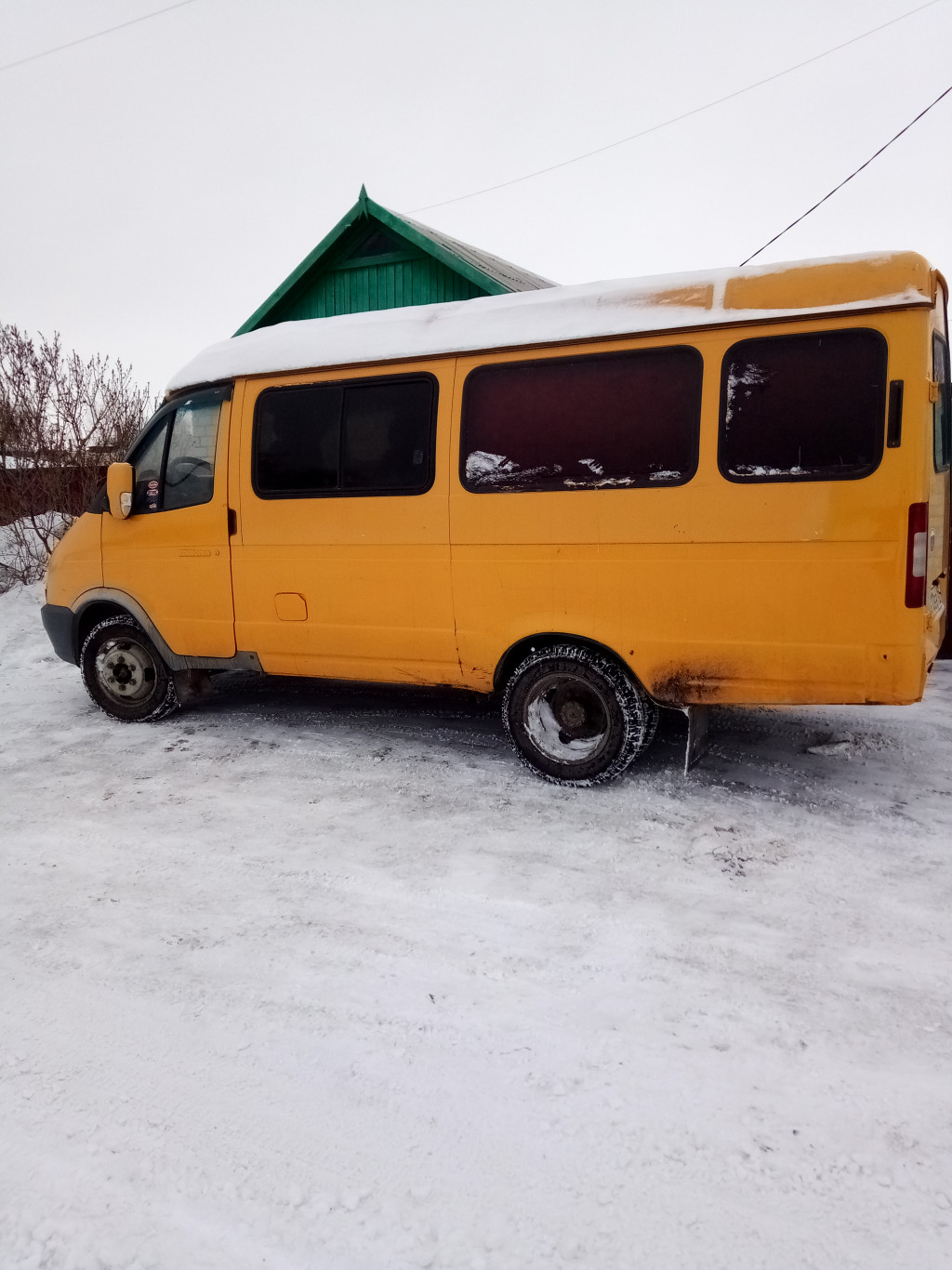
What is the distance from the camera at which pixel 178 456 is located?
5422 millimetres

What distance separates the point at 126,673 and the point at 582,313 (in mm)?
4024

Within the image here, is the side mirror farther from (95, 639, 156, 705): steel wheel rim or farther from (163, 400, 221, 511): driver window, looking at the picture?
(95, 639, 156, 705): steel wheel rim

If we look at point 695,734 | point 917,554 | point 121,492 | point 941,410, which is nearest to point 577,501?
point 695,734

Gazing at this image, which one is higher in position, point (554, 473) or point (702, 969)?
point (554, 473)

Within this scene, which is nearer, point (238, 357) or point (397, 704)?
point (238, 357)

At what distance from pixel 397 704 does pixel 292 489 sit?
1.92 meters

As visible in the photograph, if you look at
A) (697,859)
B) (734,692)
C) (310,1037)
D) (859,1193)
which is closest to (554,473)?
(734,692)

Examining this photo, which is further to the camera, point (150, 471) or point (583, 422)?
point (150, 471)

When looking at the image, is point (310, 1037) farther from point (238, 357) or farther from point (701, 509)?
point (238, 357)

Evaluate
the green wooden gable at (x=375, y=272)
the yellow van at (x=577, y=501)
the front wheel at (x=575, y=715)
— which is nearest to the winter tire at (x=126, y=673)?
the yellow van at (x=577, y=501)

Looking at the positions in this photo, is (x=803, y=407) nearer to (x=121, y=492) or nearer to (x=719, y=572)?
(x=719, y=572)

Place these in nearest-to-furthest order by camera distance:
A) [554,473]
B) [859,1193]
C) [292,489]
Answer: [859,1193], [554,473], [292,489]

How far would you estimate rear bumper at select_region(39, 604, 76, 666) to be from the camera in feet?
19.5

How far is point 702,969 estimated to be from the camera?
2740 millimetres
